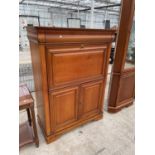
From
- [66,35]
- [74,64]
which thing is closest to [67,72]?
[74,64]

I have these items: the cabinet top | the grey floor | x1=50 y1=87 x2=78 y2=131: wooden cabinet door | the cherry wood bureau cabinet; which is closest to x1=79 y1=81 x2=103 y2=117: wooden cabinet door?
the cherry wood bureau cabinet

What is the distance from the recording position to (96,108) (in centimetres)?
212

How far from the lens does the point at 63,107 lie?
1720 millimetres

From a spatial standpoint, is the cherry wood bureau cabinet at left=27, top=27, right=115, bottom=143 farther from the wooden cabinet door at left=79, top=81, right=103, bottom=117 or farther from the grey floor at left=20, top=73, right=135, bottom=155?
the grey floor at left=20, top=73, right=135, bottom=155

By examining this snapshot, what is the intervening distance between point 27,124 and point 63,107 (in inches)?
25.7

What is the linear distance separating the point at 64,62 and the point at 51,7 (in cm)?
980

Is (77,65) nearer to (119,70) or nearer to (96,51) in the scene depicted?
(96,51)

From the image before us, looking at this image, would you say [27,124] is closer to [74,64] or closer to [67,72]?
[67,72]

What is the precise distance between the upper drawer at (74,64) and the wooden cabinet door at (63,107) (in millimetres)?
150

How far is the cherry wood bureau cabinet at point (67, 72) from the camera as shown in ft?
4.48

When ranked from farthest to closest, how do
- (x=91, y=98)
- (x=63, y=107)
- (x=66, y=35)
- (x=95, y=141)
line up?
(x=91, y=98)
(x=95, y=141)
(x=63, y=107)
(x=66, y=35)

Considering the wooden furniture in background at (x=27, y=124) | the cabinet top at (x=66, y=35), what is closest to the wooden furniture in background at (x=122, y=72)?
the cabinet top at (x=66, y=35)
